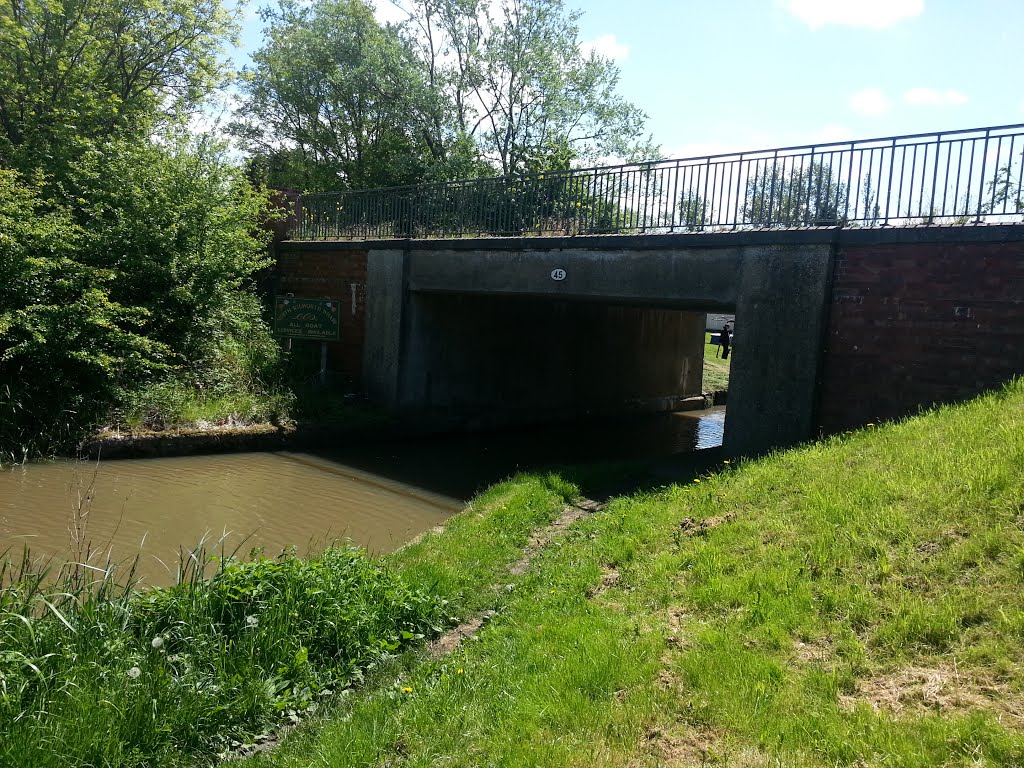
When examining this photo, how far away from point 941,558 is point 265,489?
832cm

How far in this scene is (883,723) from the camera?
10.4ft

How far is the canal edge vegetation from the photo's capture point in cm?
332

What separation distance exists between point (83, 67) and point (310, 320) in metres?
7.40

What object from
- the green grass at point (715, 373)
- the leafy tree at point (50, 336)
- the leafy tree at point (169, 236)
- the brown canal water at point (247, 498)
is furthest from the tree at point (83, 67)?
the green grass at point (715, 373)

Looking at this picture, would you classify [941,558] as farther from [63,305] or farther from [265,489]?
[63,305]

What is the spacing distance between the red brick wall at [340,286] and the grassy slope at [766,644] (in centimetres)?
1038

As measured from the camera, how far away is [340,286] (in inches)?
652

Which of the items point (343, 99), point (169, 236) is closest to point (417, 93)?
point (343, 99)

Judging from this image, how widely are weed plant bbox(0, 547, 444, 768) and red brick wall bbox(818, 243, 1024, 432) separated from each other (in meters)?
5.82

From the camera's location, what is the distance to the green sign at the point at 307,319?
1521cm

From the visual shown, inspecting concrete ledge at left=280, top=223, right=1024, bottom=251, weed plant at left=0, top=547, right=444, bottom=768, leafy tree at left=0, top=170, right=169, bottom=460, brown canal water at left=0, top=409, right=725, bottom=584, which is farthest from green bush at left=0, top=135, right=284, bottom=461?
weed plant at left=0, top=547, right=444, bottom=768

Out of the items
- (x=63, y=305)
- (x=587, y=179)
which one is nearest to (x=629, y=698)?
(x=587, y=179)

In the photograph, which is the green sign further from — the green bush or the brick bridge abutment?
the brick bridge abutment

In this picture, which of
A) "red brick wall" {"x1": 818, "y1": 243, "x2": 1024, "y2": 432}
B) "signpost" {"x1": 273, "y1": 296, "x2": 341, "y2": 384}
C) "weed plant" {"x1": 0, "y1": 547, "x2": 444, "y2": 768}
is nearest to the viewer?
"weed plant" {"x1": 0, "y1": 547, "x2": 444, "y2": 768}
